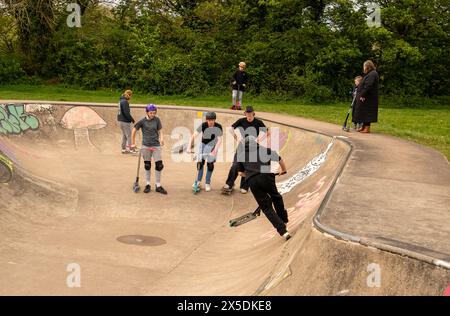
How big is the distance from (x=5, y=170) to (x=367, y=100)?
26.4 feet

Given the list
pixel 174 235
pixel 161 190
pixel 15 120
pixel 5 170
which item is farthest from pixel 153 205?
pixel 15 120

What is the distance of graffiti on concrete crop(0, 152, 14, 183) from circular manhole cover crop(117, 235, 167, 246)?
2913 millimetres

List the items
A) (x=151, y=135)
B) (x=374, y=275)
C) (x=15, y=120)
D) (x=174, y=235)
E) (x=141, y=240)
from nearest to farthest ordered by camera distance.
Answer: (x=374, y=275) → (x=141, y=240) → (x=174, y=235) → (x=151, y=135) → (x=15, y=120)

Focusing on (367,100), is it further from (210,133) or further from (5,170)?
(5,170)

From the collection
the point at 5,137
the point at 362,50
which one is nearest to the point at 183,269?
the point at 5,137

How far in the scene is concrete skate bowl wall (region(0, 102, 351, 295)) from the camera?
603 cm

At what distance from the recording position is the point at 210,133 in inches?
396

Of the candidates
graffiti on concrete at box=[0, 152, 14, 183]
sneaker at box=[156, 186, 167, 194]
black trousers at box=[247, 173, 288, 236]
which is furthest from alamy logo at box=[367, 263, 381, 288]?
graffiti on concrete at box=[0, 152, 14, 183]

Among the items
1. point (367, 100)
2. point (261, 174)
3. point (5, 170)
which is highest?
point (367, 100)

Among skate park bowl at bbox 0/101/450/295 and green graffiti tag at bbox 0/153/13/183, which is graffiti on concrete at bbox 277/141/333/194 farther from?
green graffiti tag at bbox 0/153/13/183

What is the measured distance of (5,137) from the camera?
13.5 metres

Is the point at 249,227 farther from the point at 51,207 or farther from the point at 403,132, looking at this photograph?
the point at 403,132

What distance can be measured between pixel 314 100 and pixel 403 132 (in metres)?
10.7
